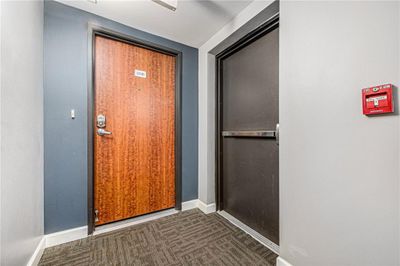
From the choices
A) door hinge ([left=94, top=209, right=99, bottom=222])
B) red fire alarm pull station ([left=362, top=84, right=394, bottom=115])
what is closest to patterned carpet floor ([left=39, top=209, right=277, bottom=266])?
door hinge ([left=94, top=209, right=99, bottom=222])

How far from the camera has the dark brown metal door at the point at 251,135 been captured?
154cm

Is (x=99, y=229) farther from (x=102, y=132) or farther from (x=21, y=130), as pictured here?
(x=21, y=130)

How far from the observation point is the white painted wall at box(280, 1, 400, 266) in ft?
2.56

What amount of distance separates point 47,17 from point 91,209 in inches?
72.2

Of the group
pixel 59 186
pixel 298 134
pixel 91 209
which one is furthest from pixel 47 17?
pixel 298 134

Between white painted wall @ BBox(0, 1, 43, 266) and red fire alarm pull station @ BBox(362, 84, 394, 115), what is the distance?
1832mm

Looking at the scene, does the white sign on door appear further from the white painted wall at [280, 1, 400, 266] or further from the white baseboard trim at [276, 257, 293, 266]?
the white baseboard trim at [276, 257, 293, 266]

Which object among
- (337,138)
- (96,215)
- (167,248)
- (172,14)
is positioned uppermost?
(172,14)

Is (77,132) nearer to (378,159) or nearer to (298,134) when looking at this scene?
(298,134)

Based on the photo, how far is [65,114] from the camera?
1.57 m

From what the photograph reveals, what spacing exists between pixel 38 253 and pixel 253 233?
1.85m

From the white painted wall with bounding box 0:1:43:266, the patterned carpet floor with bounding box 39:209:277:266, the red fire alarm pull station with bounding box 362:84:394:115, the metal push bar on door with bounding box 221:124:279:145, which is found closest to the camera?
the red fire alarm pull station with bounding box 362:84:394:115

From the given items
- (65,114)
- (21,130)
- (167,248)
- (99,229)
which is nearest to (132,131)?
(65,114)

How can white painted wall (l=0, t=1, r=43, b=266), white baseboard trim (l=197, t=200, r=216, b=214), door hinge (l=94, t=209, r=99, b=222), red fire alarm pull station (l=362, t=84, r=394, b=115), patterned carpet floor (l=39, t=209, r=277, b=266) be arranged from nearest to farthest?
red fire alarm pull station (l=362, t=84, r=394, b=115)
white painted wall (l=0, t=1, r=43, b=266)
patterned carpet floor (l=39, t=209, r=277, b=266)
door hinge (l=94, t=209, r=99, b=222)
white baseboard trim (l=197, t=200, r=216, b=214)
